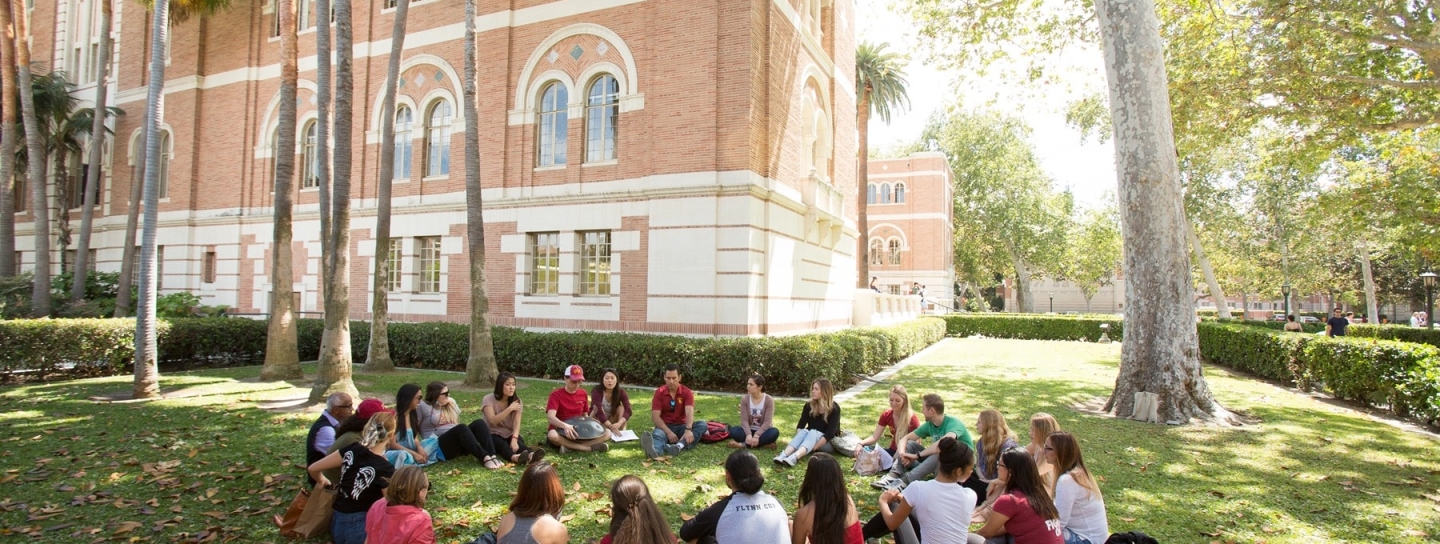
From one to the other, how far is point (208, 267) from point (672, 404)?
2307 cm

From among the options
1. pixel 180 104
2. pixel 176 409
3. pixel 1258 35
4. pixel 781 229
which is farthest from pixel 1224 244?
pixel 180 104

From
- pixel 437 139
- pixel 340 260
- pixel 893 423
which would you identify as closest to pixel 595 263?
pixel 340 260

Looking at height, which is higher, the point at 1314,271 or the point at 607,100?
the point at 607,100

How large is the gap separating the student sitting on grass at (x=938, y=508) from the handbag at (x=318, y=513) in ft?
13.6

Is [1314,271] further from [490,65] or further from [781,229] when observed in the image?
[490,65]

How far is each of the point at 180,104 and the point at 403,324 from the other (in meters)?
14.7

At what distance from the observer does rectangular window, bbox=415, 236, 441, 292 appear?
20188mm

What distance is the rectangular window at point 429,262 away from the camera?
2019 centimetres

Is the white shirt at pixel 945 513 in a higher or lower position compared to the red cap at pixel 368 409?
lower

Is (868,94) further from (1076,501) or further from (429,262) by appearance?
(1076,501)

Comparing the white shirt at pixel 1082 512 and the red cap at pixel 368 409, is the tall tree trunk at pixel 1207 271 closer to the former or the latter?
the white shirt at pixel 1082 512

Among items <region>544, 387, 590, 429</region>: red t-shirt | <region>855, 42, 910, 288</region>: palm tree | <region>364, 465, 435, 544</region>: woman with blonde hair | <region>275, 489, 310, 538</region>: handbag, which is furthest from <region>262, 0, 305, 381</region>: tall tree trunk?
<region>855, 42, 910, 288</region>: palm tree

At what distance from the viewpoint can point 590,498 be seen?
6711 millimetres

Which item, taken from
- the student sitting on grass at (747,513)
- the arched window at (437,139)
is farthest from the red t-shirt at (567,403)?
the arched window at (437,139)
